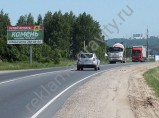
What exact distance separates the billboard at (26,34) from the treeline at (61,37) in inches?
462

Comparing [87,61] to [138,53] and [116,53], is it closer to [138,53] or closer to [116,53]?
[116,53]

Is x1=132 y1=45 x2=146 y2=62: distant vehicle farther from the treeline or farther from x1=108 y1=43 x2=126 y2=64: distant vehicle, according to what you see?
x1=108 y1=43 x2=126 y2=64: distant vehicle

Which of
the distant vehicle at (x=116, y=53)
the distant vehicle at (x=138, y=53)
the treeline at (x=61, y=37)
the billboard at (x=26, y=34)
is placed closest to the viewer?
the billboard at (x=26, y=34)

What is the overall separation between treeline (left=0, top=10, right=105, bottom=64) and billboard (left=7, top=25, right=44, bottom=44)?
38.5ft

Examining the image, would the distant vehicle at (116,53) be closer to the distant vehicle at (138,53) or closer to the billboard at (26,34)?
the distant vehicle at (138,53)

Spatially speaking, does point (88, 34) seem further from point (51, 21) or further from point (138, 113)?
point (138, 113)

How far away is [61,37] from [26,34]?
4479 cm

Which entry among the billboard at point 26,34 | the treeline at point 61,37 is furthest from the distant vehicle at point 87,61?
the treeline at point 61,37

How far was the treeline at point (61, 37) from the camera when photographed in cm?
7481

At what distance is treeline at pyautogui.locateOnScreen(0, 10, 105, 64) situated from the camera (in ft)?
245

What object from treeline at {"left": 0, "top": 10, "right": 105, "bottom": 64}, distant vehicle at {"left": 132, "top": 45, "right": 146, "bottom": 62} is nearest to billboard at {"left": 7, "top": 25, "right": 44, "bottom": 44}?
treeline at {"left": 0, "top": 10, "right": 105, "bottom": 64}

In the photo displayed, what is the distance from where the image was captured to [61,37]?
4166 inches

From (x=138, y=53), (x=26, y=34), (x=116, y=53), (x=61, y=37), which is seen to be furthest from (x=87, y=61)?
(x=61, y=37)

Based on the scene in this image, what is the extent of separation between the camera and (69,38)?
113 m
